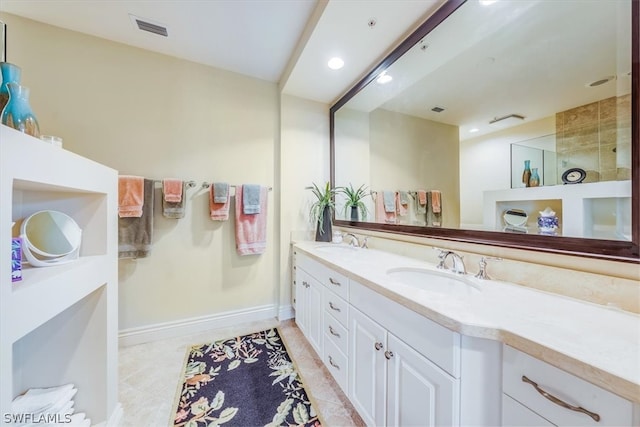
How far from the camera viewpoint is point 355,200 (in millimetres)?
2291

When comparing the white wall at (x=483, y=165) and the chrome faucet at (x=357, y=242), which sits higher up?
A: the white wall at (x=483, y=165)

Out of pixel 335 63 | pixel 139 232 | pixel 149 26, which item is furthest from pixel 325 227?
pixel 149 26

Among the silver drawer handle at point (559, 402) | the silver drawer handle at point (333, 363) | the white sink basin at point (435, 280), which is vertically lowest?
the silver drawer handle at point (333, 363)

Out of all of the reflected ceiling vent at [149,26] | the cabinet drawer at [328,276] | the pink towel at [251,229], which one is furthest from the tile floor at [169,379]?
the reflected ceiling vent at [149,26]

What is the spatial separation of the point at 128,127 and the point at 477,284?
2665 mm

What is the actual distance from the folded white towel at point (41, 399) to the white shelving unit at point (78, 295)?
4 cm

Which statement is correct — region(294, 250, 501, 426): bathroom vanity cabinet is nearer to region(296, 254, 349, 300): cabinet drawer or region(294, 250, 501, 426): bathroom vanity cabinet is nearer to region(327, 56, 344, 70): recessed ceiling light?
region(296, 254, 349, 300): cabinet drawer

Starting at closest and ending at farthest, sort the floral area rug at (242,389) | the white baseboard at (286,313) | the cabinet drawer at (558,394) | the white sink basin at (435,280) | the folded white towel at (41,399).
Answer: the cabinet drawer at (558,394) < the folded white towel at (41,399) < the white sink basin at (435,280) < the floral area rug at (242,389) < the white baseboard at (286,313)

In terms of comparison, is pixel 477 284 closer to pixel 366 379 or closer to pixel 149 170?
pixel 366 379

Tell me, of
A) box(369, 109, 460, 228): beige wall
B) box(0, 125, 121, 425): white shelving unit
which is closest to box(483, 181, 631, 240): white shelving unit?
box(369, 109, 460, 228): beige wall

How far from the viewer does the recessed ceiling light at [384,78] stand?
1843mm

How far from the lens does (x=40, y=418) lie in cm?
93

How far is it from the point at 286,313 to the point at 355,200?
1366mm

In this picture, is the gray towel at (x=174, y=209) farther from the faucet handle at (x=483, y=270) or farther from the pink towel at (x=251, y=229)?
the faucet handle at (x=483, y=270)
